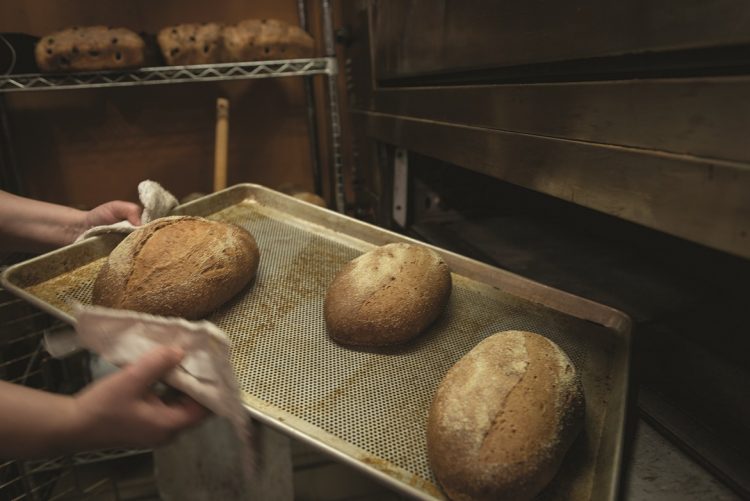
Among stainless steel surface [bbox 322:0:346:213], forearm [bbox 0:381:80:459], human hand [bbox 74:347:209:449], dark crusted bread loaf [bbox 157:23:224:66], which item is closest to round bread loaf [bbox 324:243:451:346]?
human hand [bbox 74:347:209:449]

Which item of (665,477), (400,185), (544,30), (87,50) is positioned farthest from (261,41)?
(665,477)

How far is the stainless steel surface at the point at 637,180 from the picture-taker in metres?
0.38

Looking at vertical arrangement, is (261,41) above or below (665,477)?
above

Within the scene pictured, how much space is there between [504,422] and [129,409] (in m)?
0.49

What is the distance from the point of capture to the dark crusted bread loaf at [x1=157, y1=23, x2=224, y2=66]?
1.44 meters

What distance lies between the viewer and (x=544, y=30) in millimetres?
599

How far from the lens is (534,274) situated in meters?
1.00

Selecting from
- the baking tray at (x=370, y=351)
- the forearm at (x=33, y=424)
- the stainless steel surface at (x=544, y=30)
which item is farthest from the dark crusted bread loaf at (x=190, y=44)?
the forearm at (x=33, y=424)

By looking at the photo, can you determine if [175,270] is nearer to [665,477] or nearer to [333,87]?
[665,477]

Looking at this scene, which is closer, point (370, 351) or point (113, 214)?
point (370, 351)

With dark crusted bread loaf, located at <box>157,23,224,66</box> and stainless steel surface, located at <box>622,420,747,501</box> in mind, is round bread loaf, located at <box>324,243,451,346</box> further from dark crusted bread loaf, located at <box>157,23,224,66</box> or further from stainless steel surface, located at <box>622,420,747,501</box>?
dark crusted bread loaf, located at <box>157,23,224,66</box>

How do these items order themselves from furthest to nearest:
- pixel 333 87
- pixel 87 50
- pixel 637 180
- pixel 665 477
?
pixel 333 87
pixel 87 50
pixel 665 477
pixel 637 180

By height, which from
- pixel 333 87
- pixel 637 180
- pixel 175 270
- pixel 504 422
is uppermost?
pixel 333 87

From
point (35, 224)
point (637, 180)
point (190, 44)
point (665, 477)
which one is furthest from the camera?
point (190, 44)
